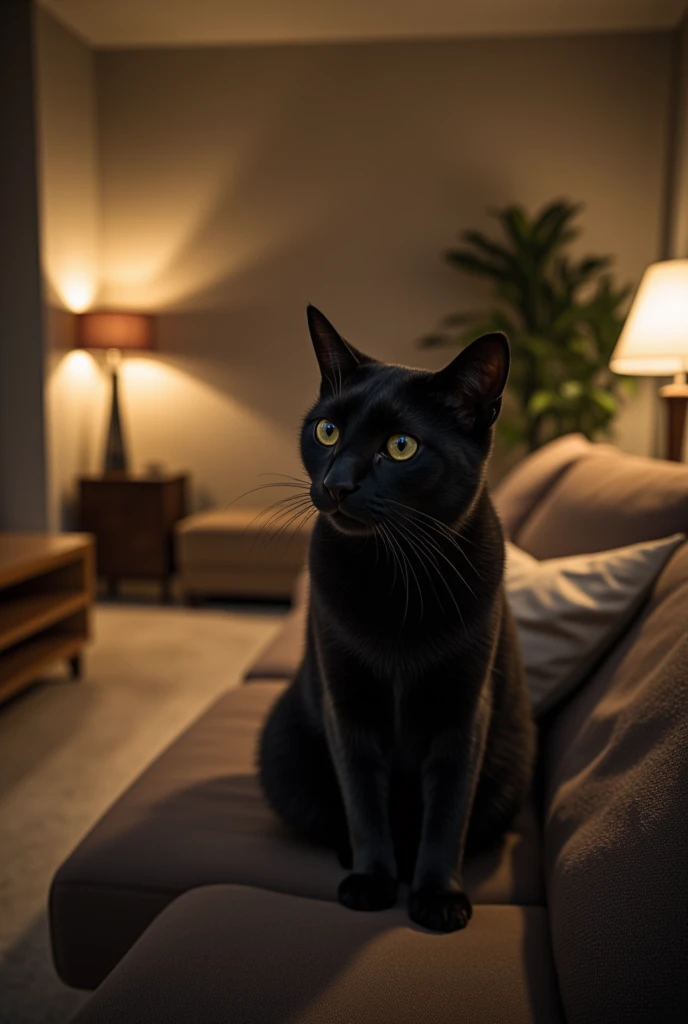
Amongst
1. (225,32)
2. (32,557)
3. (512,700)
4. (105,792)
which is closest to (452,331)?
(225,32)

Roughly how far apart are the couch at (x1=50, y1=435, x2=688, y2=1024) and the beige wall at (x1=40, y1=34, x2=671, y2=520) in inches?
140

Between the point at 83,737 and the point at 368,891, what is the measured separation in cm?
176

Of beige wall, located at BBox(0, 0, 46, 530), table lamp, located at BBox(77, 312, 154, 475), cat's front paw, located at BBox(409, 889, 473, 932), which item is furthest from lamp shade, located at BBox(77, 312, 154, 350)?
cat's front paw, located at BBox(409, 889, 473, 932)

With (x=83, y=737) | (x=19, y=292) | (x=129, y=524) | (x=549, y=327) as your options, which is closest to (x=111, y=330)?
(x=19, y=292)

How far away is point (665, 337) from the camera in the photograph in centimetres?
247

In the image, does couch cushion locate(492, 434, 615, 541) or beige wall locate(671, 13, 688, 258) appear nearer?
couch cushion locate(492, 434, 615, 541)

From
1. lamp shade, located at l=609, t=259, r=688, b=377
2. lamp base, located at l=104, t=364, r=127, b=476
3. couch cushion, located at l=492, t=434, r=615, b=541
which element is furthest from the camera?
lamp base, located at l=104, t=364, r=127, b=476

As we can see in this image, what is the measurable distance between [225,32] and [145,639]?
331 centimetres

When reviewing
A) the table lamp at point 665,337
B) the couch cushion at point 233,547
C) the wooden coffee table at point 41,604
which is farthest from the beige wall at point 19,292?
the table lamp at point 665,337

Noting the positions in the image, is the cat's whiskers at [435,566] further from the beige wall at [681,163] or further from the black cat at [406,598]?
the beige wall at [681,163]

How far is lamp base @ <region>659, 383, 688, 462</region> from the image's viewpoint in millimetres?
2635

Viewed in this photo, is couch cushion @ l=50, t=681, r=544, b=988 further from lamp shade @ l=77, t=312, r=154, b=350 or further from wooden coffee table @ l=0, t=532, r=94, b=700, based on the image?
lamp shade @ l=77, t=312, r=154, b=350

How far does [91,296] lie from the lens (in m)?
4.71

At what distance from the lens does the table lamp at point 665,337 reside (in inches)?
96.8
